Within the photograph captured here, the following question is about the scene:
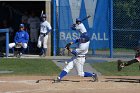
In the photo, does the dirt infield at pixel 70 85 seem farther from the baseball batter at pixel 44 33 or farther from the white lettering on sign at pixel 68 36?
the white lettering on sign at pixel 68 36

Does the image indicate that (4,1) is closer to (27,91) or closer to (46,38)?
(46,38)

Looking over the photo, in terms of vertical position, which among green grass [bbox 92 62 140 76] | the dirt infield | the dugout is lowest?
→ the dirt infield

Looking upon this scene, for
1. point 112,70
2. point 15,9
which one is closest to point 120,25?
point 15,9

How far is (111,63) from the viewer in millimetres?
20062

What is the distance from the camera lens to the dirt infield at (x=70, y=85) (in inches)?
515

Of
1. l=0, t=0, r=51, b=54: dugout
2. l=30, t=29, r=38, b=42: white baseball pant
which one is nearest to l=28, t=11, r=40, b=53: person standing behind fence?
l=30, t=29, r=38, b=42: white baseball pant

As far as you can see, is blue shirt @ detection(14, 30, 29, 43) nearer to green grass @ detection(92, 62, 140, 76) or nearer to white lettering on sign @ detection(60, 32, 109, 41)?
white lettering on sign @ detection(60, 32, 109, 41)

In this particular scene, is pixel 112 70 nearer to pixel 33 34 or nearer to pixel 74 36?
pixel 74 36

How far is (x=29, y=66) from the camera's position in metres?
18.7

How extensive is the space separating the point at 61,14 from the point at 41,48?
1.83 metres

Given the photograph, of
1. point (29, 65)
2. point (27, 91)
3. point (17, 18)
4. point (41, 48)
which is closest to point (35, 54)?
point (41, 48)

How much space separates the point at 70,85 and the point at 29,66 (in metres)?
5.00

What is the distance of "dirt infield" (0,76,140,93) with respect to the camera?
515 inches

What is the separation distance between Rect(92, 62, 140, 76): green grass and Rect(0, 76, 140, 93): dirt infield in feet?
3.14
